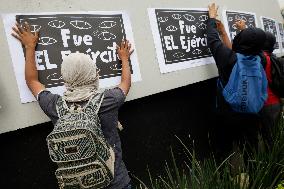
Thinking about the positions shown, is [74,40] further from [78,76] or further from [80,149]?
[80,149]

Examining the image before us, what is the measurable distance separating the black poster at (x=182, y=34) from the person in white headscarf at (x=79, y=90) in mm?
931

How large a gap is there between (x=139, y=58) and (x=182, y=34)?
611 mm

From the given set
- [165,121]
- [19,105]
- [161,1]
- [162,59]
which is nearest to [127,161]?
[165,121]

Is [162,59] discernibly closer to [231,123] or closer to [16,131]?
[231,123]

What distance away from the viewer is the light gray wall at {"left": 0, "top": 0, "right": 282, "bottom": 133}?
234 centimetres

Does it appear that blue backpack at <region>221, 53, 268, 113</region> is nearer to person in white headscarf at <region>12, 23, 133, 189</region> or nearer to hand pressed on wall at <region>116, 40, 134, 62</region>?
hand pressed on wall at <region>116, 40, 134, 62</region>

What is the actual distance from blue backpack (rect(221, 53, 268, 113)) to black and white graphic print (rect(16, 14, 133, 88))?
947 millimetres

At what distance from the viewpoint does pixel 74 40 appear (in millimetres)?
2619

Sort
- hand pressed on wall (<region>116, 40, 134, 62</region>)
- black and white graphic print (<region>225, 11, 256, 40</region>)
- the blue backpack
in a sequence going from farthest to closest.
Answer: black and white graphic print (<region>225, 11, 256, 40</region>) → the blue backpack → hand pressed on wall (<region>116, 40, 134, 62</region>)

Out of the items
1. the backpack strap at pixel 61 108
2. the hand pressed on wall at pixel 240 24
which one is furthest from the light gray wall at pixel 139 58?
the backpack strap at pixel 61 108

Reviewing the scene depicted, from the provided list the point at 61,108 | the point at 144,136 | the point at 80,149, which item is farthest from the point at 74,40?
the point at 144,136

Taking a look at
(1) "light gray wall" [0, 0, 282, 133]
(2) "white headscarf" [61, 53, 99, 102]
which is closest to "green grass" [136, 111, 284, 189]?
(2) "white headscarf" [61, 53, 99, 102]

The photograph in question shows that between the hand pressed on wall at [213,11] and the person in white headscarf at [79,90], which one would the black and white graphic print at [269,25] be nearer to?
the hand pressed on wall at [213,11]

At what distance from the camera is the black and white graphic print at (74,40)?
8.10ft
